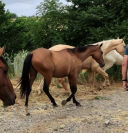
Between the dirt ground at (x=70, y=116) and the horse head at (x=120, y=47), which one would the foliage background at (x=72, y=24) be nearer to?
the horse head at (x=120, y=47)

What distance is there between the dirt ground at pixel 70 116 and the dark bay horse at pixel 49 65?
319mm

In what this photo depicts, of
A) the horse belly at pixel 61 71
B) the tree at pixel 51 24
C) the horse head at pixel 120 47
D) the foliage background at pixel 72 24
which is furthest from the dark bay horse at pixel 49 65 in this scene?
the tree at pixel 51 24

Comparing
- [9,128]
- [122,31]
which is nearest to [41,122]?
[9,128]

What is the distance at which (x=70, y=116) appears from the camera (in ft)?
16.9

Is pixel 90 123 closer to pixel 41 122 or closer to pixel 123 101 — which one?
pixel 41 122

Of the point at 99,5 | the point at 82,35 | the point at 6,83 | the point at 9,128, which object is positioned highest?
the point at 99,5

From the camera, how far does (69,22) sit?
10.1 metres

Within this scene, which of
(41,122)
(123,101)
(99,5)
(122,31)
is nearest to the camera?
(41,122)

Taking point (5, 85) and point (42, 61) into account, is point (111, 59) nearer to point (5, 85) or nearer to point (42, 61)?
point (42, 61)

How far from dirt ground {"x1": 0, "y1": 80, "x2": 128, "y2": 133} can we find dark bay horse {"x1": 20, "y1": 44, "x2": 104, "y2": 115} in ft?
1.05

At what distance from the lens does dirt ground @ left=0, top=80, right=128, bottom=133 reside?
4336mm

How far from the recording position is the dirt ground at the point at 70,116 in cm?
434

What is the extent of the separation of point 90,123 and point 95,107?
133 centimetres

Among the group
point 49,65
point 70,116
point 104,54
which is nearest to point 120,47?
point 104,54
